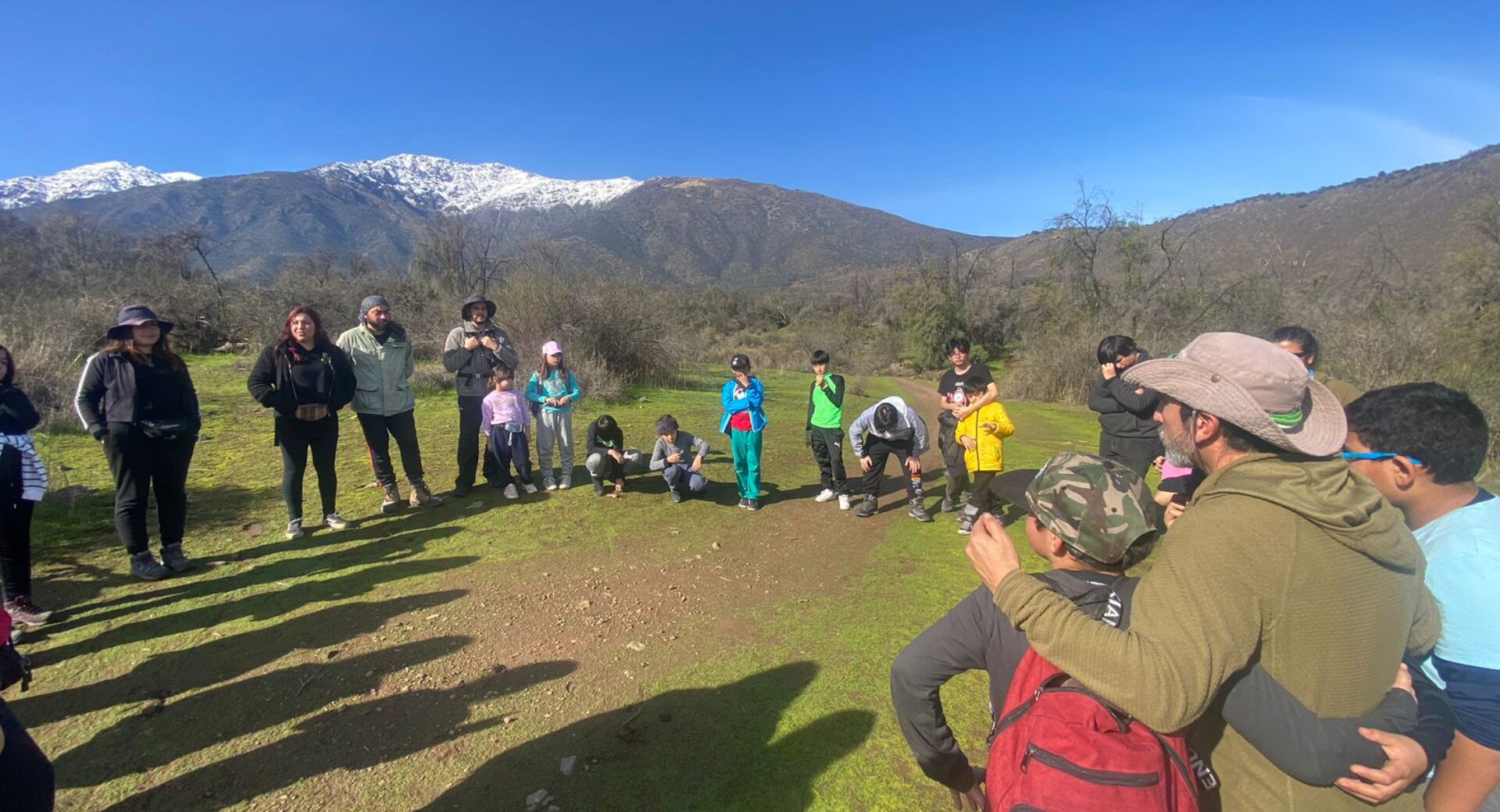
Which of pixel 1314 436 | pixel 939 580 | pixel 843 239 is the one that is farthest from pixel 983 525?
pixel 843 239

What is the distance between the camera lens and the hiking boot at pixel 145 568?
4629mm

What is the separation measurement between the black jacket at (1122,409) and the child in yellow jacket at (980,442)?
85cm

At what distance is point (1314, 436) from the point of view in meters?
1.40

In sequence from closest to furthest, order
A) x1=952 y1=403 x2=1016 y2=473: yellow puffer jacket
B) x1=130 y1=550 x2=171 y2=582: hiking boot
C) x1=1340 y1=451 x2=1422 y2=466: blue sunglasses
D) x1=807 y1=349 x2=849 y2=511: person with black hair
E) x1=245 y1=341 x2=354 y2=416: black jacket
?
x1=1340 y1=451 x2=1422 y2=466: blue sunglasses → x1=130 y1=550 x2=171 y2=582: hiking boot → x1=245 y1=341 x2=354 y2=416: black jacket → x1=952 y1=403 x2=1016 y2=473: yellow puffer jacket → x1=807 y1=349 x2=849 y2=511: person with black hair

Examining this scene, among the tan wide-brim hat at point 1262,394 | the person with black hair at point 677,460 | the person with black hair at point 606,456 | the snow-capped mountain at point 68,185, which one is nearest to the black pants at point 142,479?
the person with black hair at point 606,456

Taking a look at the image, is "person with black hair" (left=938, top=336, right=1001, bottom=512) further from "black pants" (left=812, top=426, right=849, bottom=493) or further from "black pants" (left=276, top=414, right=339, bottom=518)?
"black pants" (left=276, top=414, right=339, bottom=518)

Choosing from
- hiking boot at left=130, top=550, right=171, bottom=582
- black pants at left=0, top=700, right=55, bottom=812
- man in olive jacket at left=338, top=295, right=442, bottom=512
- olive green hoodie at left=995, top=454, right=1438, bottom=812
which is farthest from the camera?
man in olive jacket at left=338, top=295, right=442, bottom=512

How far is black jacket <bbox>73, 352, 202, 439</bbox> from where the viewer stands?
4.44m

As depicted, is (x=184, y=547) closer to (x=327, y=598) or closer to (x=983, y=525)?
(x=327, y=598)

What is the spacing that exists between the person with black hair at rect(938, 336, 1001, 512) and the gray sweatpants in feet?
13.8

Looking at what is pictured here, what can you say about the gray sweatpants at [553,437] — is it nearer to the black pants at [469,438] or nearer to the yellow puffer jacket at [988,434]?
the black pants at [469,438]

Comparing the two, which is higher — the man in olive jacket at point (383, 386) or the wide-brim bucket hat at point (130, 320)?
the wide-brim bucket hat at point (130, 320)

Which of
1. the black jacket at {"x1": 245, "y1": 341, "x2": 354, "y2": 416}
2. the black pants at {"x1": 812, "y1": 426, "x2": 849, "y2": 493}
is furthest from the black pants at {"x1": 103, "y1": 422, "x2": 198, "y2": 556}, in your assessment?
the black pants at {"x1": 812, "y1": 426, "x2": 849, "y2": 493}

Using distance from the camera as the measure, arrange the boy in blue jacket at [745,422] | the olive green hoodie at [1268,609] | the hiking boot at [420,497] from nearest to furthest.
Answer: the olive green hoodie at [1268,609]
the hiking boot at [420,497]
the boy in blue jacket at [745,422]
